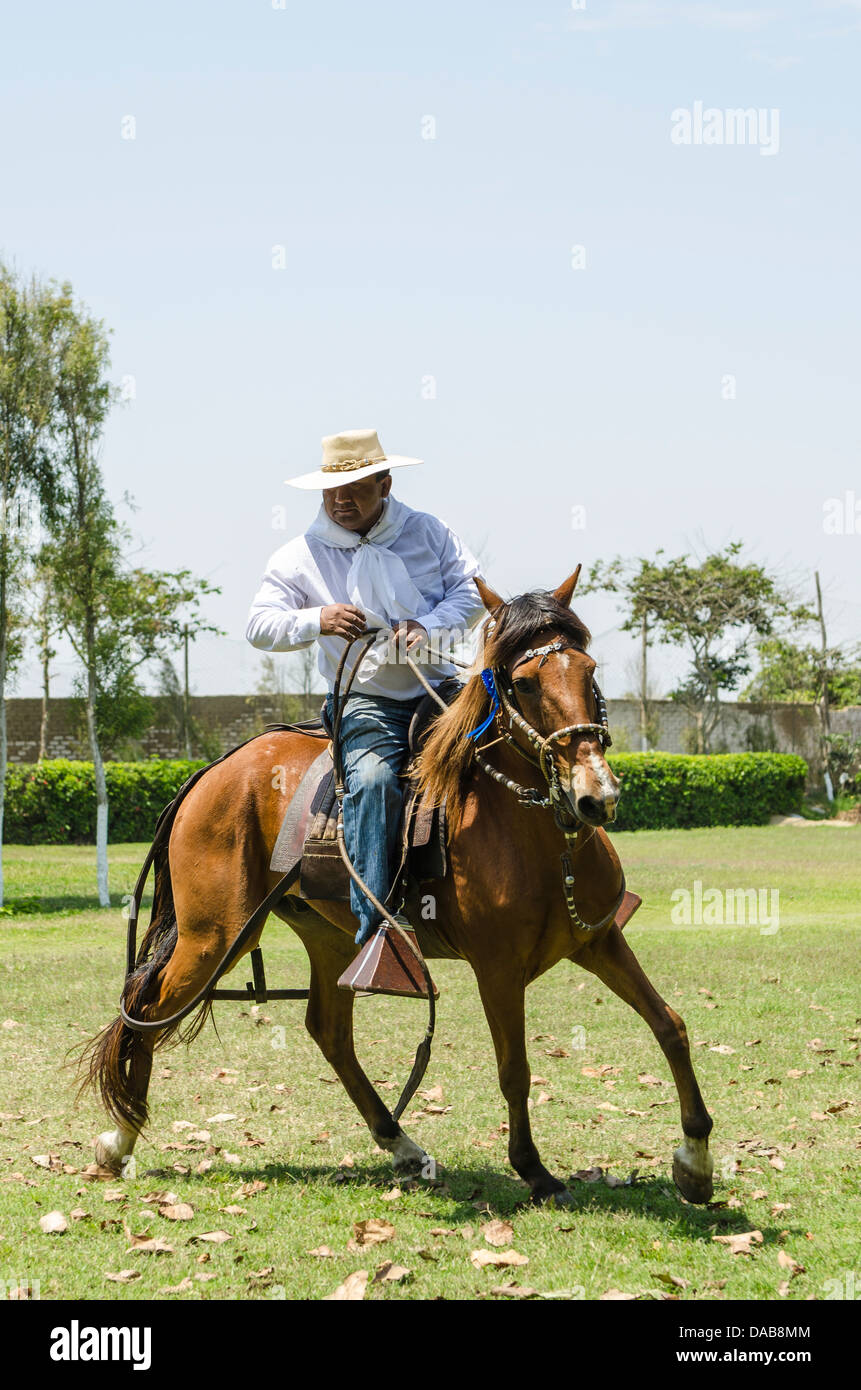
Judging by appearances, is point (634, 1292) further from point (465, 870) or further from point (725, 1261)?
point (465, 870)

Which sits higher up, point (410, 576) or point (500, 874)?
point (410, 576)

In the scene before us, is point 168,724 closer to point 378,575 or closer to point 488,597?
point 378,575

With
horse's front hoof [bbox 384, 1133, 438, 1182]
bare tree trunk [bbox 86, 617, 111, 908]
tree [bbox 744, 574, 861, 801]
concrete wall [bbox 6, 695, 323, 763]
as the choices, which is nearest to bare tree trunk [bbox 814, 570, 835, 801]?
tree [bbox 744, 574, 861, 801]

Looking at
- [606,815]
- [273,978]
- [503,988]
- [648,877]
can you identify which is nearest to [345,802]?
[503,988]

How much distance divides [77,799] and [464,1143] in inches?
823

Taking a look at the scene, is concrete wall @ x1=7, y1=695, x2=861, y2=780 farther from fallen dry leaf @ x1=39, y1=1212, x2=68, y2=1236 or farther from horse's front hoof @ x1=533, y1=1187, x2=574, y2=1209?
horse's front hoof @ x1=533, y1=1187, x2=574, y2=1209

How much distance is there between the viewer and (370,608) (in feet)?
18.2

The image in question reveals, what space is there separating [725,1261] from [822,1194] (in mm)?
1007

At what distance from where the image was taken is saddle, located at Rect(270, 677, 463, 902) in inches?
205

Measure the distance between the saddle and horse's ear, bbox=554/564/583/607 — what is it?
0.69 metres

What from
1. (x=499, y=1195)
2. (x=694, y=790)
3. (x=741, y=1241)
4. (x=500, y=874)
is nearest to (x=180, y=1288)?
(x=499, y=1195)

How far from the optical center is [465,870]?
5.11 metres

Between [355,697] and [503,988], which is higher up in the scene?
[355,697]

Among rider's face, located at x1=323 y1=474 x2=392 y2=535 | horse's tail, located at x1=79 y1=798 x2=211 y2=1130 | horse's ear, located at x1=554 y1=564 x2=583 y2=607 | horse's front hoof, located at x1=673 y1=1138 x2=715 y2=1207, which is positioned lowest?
horse's front hoof, located at x1=673 y1=1138 x2=715 y2=1207
